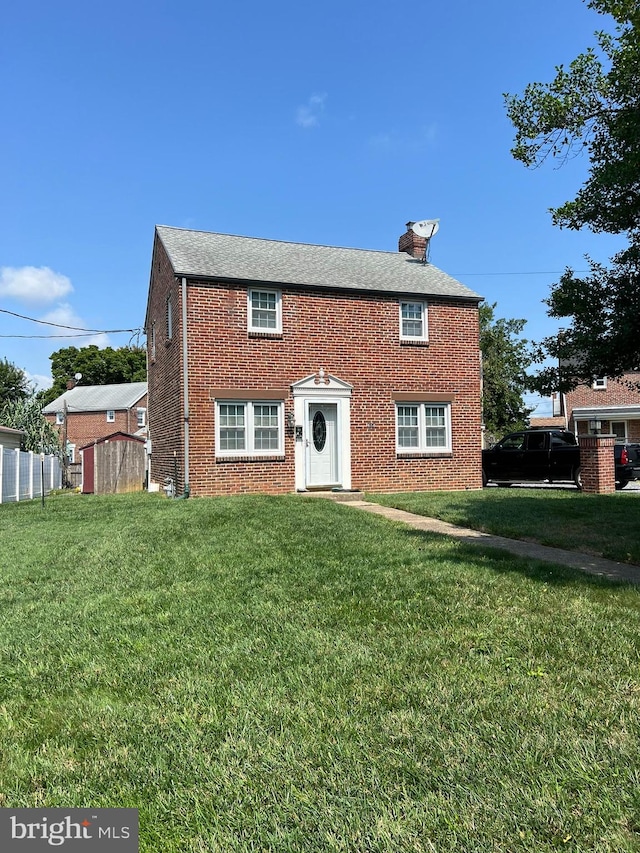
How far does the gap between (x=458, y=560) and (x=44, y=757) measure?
469 cm

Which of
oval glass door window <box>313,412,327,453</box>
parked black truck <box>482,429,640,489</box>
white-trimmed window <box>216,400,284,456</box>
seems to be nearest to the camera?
white-trimmed window <box>216,400,284,456</box>

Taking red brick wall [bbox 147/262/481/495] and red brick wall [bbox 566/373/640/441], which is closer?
red brick wall [bbox 147/262/481/495]

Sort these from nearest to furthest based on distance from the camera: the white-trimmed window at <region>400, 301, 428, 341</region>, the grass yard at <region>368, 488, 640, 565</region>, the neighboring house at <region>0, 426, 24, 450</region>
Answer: the grass yard at <region>368, 488, 640, 565</region>, the white-trimmed window at <region>400, 301, 428, 341</region>, the neighboring house at <region>0, 426, 24, 450</region>

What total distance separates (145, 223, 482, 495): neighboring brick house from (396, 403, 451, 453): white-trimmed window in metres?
0.04

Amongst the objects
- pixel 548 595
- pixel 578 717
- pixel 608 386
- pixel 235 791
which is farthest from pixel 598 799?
pixel 608 386

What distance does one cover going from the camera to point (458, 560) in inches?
262

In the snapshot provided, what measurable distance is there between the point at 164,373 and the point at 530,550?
44.1ft

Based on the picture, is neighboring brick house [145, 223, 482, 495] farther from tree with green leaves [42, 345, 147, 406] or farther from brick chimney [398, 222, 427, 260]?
tree with green leaves [42, 345, 147, 406]

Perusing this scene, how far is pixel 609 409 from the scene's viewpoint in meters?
34.5

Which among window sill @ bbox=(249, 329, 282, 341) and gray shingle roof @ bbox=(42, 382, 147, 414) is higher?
gray shingle roof @ bbox=(42, 382, 147, 414)

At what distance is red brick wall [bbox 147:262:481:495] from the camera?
52.4 ft

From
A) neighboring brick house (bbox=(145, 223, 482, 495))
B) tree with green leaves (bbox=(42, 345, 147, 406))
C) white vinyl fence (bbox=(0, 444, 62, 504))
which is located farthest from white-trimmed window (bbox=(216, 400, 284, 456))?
tree with green leaves (bbox=(42, 345, 147, 406))

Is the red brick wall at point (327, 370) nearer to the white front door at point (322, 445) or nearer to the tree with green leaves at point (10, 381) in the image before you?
the white front door at point (322, 445)

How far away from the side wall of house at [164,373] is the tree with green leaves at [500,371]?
25.5 meters
